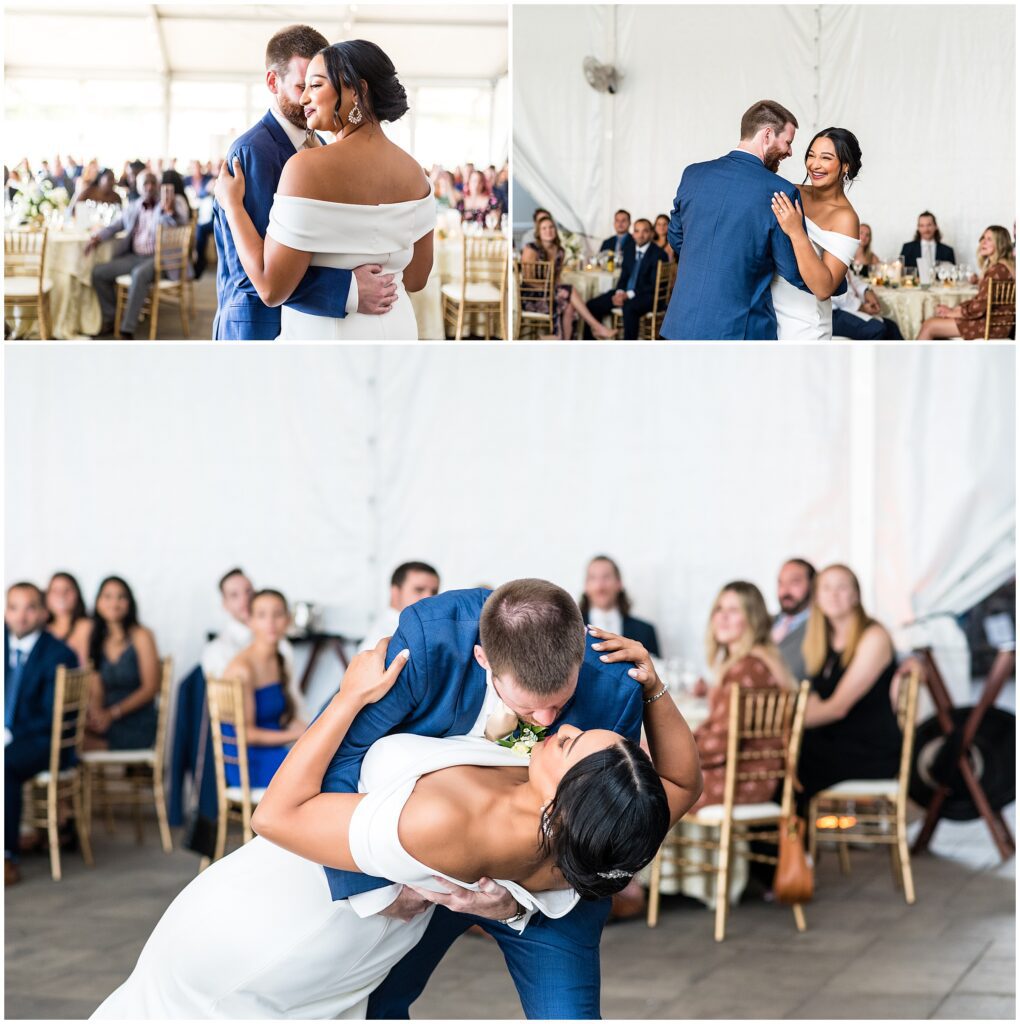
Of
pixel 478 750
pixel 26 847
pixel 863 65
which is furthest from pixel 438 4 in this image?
pixel 26 847

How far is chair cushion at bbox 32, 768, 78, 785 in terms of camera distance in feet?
17.5

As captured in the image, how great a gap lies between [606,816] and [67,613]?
15.3 ft

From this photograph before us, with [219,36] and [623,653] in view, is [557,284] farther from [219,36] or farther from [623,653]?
[623,653]

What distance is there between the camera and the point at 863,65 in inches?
151

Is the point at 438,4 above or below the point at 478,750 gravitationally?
above

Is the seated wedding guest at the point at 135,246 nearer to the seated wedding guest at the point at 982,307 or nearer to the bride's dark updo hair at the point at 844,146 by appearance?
the bride's dark updo hair at the point at 844,146

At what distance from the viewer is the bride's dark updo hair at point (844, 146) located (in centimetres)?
345

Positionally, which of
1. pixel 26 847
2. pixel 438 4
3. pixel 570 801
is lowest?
pixel 26 847

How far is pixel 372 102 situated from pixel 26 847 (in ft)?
13.2

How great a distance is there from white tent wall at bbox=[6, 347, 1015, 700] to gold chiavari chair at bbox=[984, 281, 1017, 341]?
1325 millimetres

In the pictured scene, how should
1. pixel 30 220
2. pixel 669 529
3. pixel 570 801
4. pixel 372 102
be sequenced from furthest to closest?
pixel 669 529 → pixel 30 220 → pixel 372 102 → pixel 570 801

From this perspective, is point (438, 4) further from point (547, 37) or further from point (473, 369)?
point (473, 369)

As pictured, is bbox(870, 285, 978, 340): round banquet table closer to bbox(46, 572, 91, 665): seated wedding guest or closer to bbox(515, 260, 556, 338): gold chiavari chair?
bbox(515, 260, 556, 338): gold chiavari chair

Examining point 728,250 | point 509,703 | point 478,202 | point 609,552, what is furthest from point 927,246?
point 509,703
